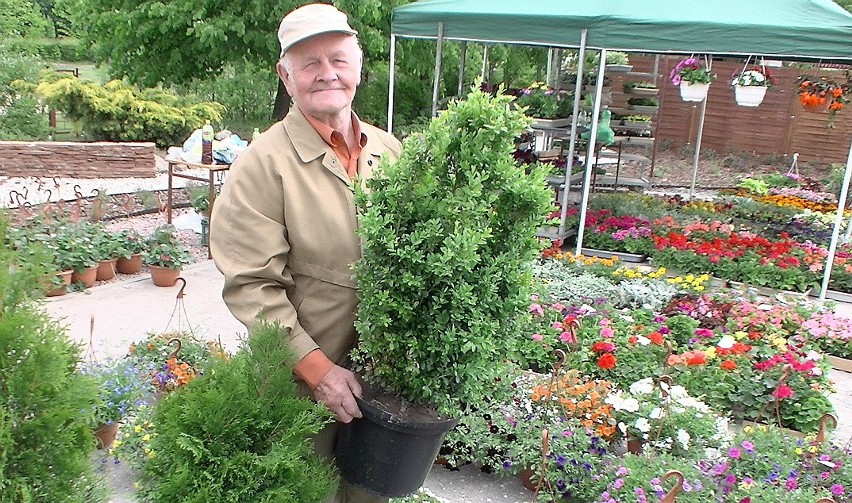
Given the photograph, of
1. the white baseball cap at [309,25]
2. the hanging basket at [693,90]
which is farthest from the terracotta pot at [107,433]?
the hanging basket at [693,90]

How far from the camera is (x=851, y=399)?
4.34m

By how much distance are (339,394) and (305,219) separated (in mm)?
430

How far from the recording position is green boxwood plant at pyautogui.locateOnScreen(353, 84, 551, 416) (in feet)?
4.95

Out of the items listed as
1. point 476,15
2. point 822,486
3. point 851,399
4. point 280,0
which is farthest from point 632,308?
point 280,0

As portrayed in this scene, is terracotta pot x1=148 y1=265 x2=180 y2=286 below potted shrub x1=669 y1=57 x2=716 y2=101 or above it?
below

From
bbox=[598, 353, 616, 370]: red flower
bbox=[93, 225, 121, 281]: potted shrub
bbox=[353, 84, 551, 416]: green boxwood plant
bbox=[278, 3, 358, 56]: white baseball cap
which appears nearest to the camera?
bbox=[353, 84, 551, 416]: green boxwood plant

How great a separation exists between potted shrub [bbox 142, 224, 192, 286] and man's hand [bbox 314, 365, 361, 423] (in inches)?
161

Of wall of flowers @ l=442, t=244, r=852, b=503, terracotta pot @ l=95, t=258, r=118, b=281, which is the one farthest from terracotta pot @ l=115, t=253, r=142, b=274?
wall of flowers @ l=442, t=244, r=852, b=503

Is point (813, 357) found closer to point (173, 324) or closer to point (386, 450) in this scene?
point (386, 450)

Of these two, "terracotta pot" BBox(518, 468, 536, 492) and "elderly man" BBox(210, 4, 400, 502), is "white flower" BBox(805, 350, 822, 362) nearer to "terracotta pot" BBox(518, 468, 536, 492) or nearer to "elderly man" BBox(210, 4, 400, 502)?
"terracotta pot" BBox(518, 468, 536, 492)

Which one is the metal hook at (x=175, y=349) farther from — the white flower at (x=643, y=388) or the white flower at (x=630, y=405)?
the white flower at (x=643, y=388)

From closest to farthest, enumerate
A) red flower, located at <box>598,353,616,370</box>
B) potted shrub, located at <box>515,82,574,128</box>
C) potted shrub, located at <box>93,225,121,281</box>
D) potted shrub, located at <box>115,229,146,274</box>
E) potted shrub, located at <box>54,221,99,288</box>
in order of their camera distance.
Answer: red flower, located at <box>598,353,616,370</box> → potted shrub, located at <box>54,221,99,288</box> → potted shrub, located at <box>93,225,121,281</box> → potted shrub, located at <box>115,229,146,274</box> → potted shrub, located at <box>515,82,574,128</box>

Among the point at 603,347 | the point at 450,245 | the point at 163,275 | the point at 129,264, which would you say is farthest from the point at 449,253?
the point at 129,264

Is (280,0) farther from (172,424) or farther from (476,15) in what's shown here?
(172,424)
